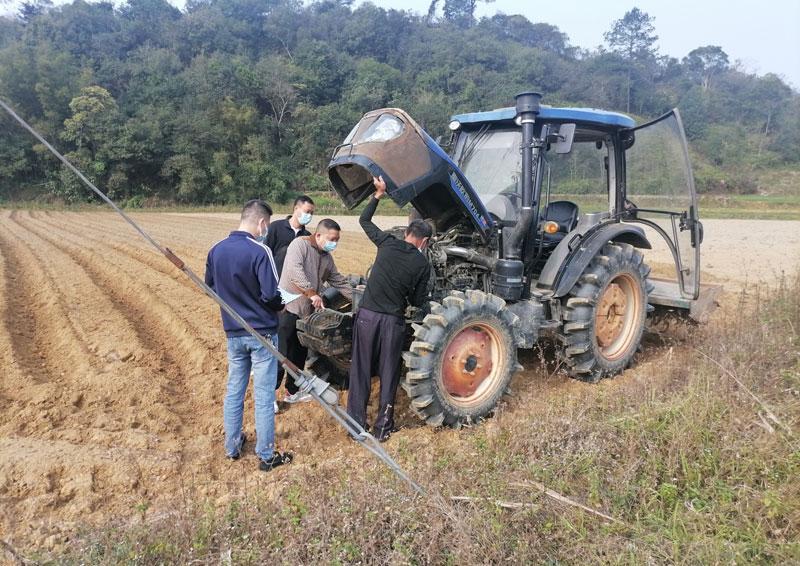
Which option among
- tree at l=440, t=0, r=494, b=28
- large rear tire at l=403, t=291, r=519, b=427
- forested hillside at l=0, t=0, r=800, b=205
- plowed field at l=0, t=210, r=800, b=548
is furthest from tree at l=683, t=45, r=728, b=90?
large rear tire at l=403, t=291, r=519, b=427

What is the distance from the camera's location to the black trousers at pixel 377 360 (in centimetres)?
364

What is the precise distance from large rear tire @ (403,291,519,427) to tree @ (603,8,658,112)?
9291cm

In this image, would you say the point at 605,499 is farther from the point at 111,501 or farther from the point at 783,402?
the point at 111,501

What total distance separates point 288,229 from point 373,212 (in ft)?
4.94

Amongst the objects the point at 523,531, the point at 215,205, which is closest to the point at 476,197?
the point at 523,531

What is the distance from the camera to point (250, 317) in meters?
A: 3.43

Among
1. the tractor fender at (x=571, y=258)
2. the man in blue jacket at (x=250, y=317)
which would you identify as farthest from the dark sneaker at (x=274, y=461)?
the tractor fender at (x=571, y=258)

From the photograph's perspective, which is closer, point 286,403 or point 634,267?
point 286,403

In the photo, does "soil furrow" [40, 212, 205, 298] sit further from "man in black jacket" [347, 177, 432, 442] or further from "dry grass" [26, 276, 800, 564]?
"dry grass" [26, 276, 800, 564]

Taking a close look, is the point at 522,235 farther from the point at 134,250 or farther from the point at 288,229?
the point at 134,250

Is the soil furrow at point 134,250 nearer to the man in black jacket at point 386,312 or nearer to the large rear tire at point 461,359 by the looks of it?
the man in black jacket at point 386,312

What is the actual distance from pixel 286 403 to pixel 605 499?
9.11ft

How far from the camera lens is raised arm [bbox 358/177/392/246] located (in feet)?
11.6

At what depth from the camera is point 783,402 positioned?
3229 millimetres
